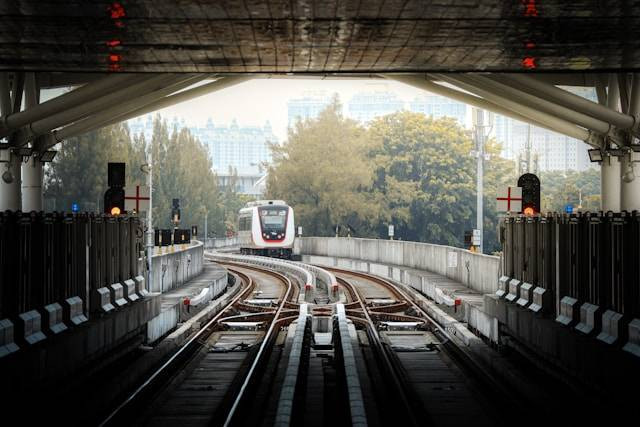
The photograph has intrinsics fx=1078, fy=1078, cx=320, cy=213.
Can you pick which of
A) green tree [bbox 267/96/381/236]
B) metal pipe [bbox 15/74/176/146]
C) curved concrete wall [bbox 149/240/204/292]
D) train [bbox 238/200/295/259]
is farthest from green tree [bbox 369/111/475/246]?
metal pipe [bbox 15/74/176/146]

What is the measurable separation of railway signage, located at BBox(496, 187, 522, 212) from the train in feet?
127

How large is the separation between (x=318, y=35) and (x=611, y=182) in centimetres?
1503

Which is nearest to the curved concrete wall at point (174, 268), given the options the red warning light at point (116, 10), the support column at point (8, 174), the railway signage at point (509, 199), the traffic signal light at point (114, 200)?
the traffic signal light at point (114, 200)

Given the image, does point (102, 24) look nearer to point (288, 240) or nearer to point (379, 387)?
point (379, 387)

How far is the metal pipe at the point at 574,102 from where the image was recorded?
21.6m

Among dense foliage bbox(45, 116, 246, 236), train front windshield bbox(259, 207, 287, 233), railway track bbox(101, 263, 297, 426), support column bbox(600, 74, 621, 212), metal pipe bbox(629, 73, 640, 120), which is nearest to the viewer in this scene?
railway track bbox(101, 263, 297, 426)

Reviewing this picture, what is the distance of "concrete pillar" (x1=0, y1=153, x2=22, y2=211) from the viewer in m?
24.5

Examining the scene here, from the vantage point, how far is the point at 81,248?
16.1 metres

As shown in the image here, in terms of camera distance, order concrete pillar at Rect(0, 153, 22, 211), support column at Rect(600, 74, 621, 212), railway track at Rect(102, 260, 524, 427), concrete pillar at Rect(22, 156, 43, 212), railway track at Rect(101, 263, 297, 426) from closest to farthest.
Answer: railway track at Rect(102, 260, 524, 427) → railway track at Rect(101, 263, 297, 426) → concrete pillar at Rect(0, 153, 22, 211) → support column at Rect(600, 74, 621, 212) → concrete pillar at Rect(22, 156, 43, 212)

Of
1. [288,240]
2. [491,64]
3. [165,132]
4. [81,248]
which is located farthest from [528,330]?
[165,132]

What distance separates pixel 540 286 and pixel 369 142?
65270mm

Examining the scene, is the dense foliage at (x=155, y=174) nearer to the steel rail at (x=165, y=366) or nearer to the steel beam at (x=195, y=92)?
the steel beam at (x=195, y=92)

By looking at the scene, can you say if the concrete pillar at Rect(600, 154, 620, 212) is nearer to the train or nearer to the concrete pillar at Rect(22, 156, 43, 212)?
the concrete pillar at Rect(22, 156, 43, 212)

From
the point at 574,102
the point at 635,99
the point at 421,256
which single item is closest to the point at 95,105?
the point at 574,102
